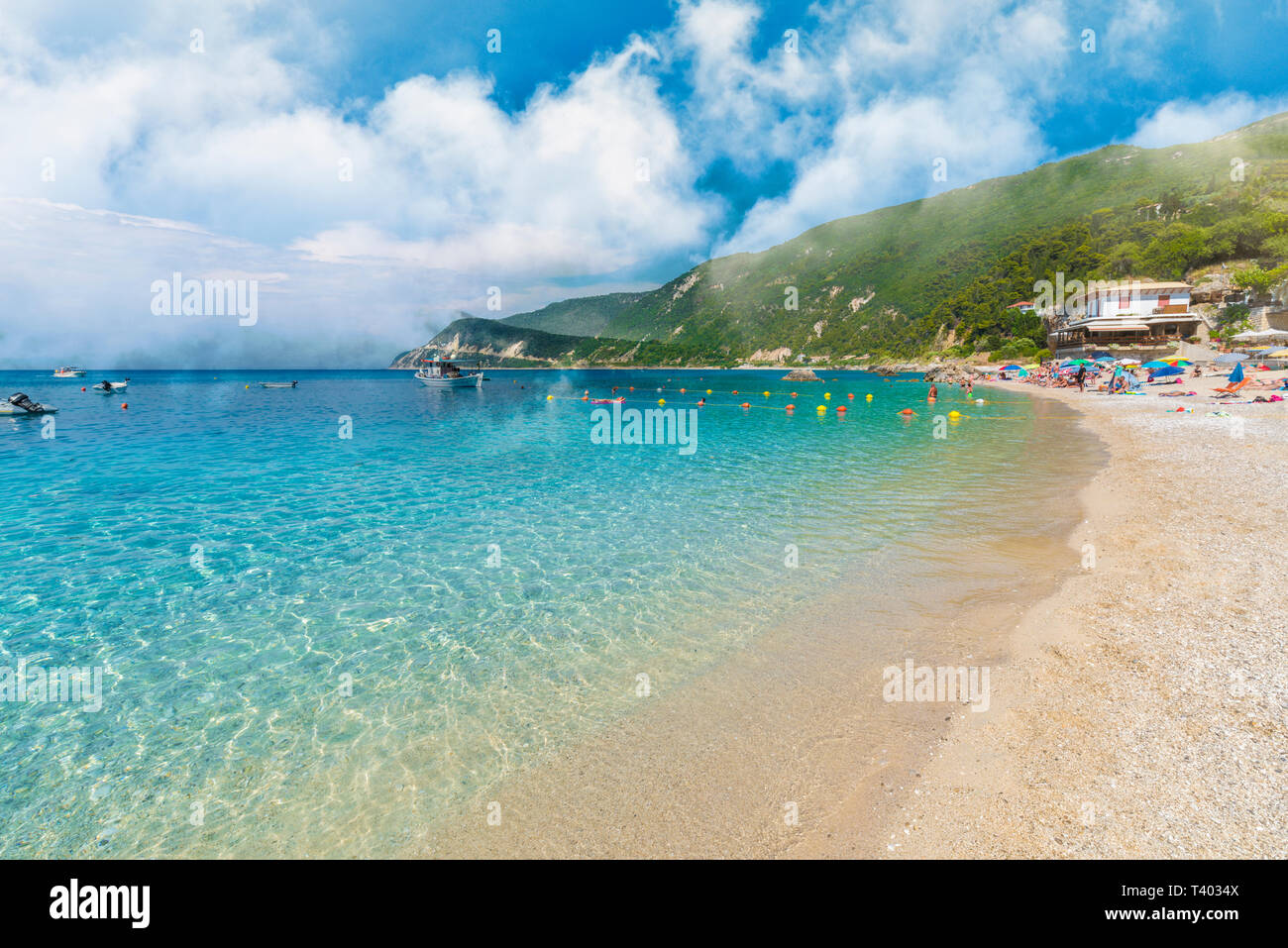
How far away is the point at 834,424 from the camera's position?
4316 cm

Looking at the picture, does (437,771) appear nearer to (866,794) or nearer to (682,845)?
(682,845)

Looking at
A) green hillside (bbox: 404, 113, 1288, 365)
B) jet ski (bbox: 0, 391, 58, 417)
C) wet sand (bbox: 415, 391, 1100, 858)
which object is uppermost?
green hillside (bbox: 404, 113, 1288, 365)

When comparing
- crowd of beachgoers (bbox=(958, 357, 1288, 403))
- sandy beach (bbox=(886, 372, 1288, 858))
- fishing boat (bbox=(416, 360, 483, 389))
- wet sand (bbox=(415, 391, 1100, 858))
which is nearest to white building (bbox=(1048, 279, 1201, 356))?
crowd of beachgoers (bbox=(958, 357, 1288, 403))

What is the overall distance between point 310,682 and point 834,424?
41653mm

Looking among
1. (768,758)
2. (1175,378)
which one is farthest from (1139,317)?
(768,758)

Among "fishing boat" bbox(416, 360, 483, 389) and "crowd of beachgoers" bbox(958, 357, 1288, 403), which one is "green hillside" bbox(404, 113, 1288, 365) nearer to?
"crowd of beachgoers" bbox(958, 357, 1288, 403)

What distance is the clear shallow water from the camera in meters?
6.16

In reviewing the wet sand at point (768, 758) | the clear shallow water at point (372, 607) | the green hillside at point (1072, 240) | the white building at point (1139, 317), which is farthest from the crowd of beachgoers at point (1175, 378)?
the wet sand at point (768, 758)

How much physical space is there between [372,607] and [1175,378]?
7583 cm

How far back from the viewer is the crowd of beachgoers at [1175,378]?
132 ft

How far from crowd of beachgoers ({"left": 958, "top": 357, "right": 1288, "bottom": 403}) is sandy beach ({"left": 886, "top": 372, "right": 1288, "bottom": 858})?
1617 inches

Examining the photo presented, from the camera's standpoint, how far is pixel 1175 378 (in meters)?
53.4
